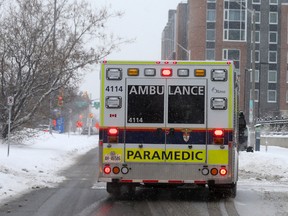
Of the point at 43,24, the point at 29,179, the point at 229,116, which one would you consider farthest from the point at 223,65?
the point at 43,24

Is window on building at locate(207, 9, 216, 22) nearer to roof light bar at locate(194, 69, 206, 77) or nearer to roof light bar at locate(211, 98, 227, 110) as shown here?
roof light bar at locate(194, 69, 206, 77)

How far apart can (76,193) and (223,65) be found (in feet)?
14.4

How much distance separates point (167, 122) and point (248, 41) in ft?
184

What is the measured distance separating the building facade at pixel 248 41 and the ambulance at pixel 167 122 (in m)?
53.6

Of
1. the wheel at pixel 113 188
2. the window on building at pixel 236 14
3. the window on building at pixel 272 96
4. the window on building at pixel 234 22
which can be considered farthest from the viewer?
the window on building at pixel 272 96

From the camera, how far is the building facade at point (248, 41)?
64312 millimetres

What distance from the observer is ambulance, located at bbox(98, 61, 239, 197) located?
10.5 m

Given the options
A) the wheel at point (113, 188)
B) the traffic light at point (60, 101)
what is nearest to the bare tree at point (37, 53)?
the traffic light at point (60, 101)

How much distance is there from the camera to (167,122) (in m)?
10.6

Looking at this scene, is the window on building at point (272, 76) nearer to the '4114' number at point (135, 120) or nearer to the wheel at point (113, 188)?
the wheel at point (113, 188)

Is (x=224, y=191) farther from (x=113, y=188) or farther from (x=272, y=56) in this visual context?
(x=272, y=56)

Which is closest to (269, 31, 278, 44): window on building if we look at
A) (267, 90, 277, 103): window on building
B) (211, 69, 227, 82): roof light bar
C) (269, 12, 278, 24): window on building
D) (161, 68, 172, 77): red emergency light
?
(269, 12, 278, 24): window on building

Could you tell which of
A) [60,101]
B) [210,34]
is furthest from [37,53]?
[210,34]

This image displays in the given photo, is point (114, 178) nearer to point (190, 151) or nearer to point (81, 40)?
point (190, 151)
